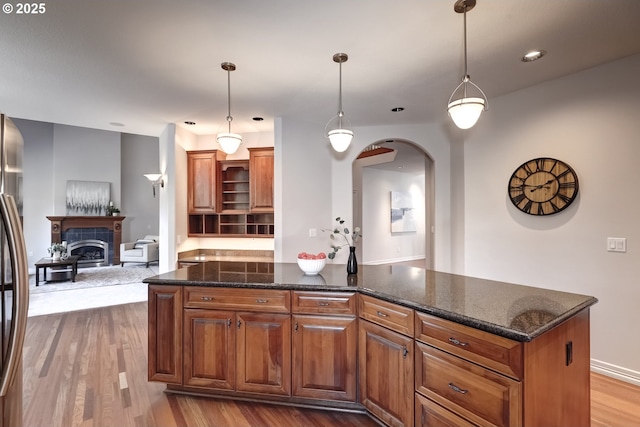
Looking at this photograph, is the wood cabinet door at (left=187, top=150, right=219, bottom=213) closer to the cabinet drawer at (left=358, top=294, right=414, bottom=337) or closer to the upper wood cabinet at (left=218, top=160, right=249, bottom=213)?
the upper wood cabinet at (left=218, top=160, right=249, bottom=213)

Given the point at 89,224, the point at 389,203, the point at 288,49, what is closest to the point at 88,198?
the point at 89,224

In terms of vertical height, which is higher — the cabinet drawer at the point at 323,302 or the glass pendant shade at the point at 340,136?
the glass pendant shade at the point at 340,136

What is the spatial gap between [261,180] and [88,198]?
22.7 feet

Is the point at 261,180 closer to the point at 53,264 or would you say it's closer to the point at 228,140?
the point at 228,140

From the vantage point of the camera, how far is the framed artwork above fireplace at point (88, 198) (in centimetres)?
873

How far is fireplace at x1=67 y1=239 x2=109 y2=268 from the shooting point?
875 centimetres

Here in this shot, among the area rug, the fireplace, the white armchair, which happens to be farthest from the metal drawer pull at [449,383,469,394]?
the fireplace

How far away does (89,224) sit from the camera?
8.88 meters

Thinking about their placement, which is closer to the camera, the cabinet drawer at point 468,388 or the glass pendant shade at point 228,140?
the cabinet drawer at point 468,388

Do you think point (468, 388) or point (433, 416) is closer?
point (468, 388)

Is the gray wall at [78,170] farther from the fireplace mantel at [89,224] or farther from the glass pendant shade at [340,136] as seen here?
the glass pendant shade at [340,136]

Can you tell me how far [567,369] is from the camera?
154 centimetres

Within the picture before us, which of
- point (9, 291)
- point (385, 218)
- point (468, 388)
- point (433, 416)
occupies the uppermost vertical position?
point (385, 218)

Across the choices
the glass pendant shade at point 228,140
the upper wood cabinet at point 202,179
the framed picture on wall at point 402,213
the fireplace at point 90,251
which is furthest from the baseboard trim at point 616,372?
the fireplace at point 90,251
